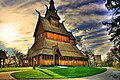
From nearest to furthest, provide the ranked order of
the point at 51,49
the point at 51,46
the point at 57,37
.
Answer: the point at 51,49 < the point at 51,46 < the point at 57,37

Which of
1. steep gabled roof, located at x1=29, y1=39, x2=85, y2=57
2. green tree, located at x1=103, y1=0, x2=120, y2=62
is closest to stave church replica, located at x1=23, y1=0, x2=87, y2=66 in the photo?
steep gabled roof, located at x1=29, y1=39, x2=85, y2=57

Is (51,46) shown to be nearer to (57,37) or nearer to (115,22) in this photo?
(57,37)

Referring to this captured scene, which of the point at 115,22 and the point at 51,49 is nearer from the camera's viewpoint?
the point at 115,22

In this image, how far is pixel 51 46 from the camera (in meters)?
41.4

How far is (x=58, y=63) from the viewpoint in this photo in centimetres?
4112

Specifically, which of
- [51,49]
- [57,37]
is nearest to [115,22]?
[51,49]

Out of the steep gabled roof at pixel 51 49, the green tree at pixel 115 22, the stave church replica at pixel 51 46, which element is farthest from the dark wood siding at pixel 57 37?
the green tree at pixel 115 22

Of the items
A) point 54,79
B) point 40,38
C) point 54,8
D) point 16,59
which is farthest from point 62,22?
point 54,79

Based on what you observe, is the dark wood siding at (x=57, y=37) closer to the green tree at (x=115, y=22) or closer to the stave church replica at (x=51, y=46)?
the stave church replica at (x=51, y=46)

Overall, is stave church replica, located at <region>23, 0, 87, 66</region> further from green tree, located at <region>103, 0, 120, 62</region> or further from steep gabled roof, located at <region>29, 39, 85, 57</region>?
green tree, located at <region>103, 0, 120, 62</region>

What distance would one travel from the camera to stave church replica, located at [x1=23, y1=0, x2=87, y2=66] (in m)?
39.2

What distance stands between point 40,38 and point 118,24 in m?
27.9

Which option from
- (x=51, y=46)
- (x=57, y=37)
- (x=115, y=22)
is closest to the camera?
(x=115, y=22)

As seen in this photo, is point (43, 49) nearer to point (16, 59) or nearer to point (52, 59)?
point (52, 59)
